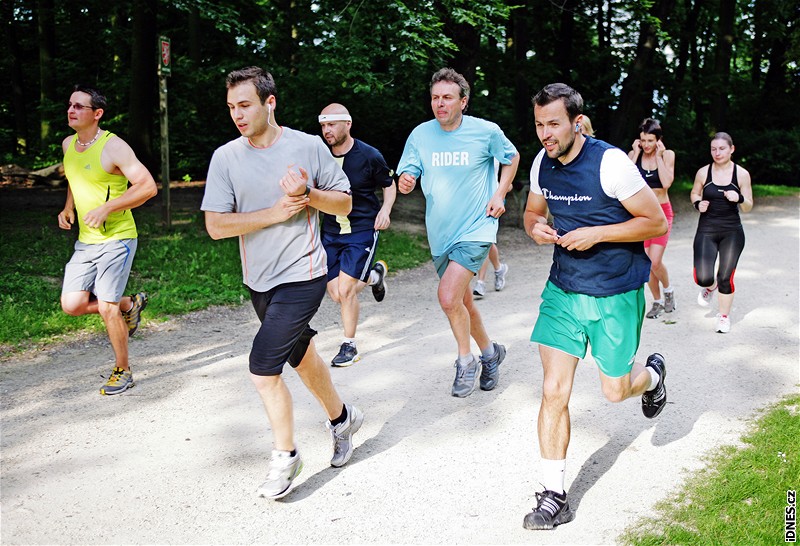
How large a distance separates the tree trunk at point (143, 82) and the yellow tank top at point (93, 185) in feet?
34.7

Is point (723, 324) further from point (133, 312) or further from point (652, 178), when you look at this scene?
point (133, 312)

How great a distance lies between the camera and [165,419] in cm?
536

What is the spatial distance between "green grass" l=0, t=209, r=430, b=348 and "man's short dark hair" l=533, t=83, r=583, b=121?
556cm

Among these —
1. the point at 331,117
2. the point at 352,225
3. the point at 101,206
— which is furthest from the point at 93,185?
the point at 352,225

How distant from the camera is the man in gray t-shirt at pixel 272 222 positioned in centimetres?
395

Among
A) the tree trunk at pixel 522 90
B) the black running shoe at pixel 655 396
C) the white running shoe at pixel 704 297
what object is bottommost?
the white running shoe at pixel 704 297

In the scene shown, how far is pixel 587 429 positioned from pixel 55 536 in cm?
322

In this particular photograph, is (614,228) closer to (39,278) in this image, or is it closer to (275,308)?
(275,308)

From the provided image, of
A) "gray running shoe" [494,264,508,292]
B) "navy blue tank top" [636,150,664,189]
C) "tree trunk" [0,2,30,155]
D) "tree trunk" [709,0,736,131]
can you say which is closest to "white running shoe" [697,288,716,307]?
Answer: "navy blue tank top" [636,150,664,189]

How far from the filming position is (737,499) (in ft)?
13.3

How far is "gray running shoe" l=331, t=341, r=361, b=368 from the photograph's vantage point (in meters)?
6.63

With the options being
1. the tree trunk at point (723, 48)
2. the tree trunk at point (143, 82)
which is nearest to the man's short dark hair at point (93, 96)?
the tree trunk at point (143, 82)

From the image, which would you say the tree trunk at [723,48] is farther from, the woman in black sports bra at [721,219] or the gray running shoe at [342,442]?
the gray running shoe at [342,442]

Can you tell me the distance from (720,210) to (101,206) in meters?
5.81
